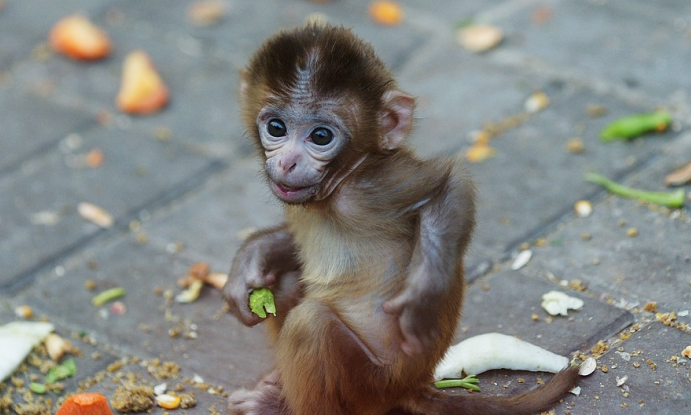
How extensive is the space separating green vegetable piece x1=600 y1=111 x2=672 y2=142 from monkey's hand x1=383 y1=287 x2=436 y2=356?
2673mm

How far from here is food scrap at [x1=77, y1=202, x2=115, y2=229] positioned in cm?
548

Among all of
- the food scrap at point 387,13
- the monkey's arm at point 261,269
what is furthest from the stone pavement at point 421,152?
the monkey's arm at point 261,269

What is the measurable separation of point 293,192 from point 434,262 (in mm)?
572

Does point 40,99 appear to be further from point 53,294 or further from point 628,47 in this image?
point 628,47

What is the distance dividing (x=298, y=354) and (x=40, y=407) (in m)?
1.24

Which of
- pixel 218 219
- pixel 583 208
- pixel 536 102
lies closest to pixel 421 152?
pixel 536 102

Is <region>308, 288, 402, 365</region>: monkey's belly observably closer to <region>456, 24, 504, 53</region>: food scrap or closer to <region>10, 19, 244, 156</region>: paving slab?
<region>10, 19, 244, 156</region>: paving slab

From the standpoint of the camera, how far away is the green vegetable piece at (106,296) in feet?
15.8

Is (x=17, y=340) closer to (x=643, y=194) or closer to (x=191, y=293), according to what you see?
(x=191, y=293)

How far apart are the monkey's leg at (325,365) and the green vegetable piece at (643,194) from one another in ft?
6.63

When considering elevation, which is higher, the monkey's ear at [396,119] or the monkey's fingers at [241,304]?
the monkey's ear at [396,119]

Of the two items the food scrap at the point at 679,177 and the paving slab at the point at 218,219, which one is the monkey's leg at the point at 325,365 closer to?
the paving slab at the point at 218,219

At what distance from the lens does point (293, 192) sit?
348 centimetres

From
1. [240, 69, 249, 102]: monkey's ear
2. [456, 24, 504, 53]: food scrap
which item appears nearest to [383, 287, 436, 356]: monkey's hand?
[240, 69, 249, 102]: monkey's ear
